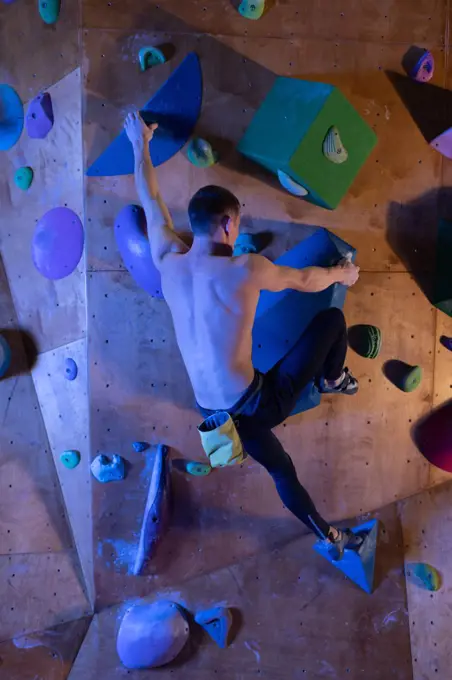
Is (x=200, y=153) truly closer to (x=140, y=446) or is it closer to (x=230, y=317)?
(x=230, y=317)

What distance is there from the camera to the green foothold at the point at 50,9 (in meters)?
2.51

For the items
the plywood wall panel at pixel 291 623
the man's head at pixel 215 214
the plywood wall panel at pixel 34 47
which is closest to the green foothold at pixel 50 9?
the plywood wall panel at pixel 34 47

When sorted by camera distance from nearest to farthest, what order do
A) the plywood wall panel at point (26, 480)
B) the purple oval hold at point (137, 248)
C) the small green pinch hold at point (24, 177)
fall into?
the purple oval hold at point (137, 248), the small green pinch hold at point (24, 177), the plywood wall panel at point (26, 480)

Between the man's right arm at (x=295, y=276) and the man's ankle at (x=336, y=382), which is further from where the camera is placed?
the man's ankle at (x=336, y=382)

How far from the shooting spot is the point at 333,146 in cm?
236

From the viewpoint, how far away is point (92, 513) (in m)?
2.64

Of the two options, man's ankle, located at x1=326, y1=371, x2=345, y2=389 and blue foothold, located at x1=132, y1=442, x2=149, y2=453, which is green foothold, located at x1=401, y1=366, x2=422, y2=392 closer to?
man's ankle, located at x1=326, y1=371, x2=345, y2=389

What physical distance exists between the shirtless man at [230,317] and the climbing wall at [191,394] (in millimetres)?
471

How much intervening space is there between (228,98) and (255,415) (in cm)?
144

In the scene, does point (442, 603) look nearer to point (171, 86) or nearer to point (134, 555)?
point (134, 555)

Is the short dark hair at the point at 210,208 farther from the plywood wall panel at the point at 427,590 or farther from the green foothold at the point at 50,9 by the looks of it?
the plywood wall panel at the point at 427,590

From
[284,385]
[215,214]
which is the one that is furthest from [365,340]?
[215,214]

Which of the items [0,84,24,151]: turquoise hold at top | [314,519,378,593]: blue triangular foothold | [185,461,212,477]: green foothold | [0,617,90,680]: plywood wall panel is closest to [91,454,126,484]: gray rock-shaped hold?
[185,461,212,477]: green foothold

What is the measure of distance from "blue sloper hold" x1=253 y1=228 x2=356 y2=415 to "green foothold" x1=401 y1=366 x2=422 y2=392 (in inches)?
17.0
